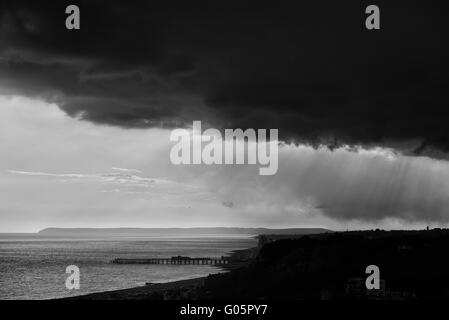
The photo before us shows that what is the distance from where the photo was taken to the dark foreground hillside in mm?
76625

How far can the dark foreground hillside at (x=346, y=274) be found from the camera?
76.6 m

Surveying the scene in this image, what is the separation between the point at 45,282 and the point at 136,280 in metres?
22.0

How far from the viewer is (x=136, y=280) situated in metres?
141

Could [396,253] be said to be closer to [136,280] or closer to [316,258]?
[316,258]

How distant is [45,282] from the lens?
438ft

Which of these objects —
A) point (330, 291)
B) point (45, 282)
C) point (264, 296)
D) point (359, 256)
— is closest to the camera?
point (330, 291)

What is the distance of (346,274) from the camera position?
3538 inches
